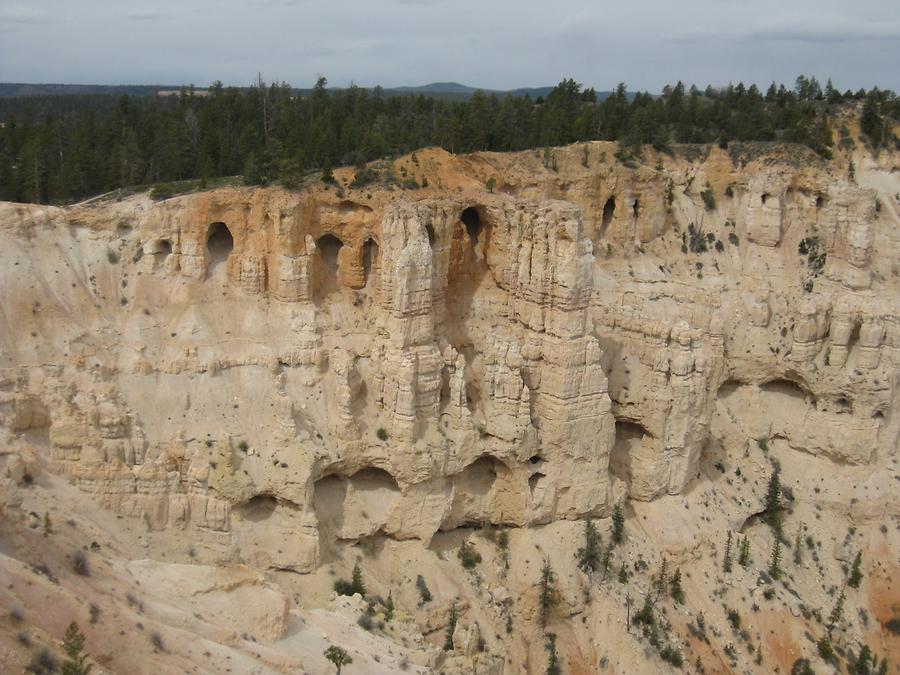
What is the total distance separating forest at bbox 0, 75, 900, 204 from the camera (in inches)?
1672

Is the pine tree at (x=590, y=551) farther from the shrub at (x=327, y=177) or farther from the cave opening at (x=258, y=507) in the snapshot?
the shrub at (x=327, y=177)

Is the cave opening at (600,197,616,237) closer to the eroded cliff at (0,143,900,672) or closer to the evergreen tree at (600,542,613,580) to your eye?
the eroded cliff at (0,143,900,672)

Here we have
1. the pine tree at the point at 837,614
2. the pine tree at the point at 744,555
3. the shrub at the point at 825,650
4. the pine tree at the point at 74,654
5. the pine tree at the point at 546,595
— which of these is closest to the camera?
the pine tree at the point at 74,654

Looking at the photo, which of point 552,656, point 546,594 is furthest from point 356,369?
point 552,656

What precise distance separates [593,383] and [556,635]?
10.7 meters

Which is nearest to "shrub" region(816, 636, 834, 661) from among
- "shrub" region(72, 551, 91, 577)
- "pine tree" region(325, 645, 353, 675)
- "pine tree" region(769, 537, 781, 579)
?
"pine tree" region(769, 537, 781, 579)

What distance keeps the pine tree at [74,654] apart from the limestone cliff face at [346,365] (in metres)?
12.5

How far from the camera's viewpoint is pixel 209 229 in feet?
119

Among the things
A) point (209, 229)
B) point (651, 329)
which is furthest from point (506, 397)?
point (209, 229)

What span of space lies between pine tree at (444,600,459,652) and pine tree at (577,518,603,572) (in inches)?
245

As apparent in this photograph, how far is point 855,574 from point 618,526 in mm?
13058

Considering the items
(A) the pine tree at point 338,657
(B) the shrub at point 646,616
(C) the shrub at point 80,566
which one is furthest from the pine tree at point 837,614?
(C) the shrub at point 80,566

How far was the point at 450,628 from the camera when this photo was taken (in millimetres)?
32938

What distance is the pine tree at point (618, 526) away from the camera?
37438 mm
